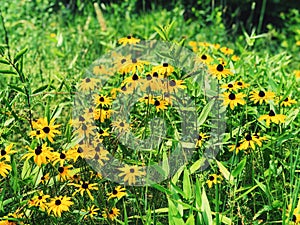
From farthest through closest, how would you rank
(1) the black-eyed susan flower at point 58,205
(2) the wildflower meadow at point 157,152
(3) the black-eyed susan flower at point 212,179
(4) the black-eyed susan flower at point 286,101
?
(4) the black-eyed susan flower at point 286,101 < (3) the black-eyed susan flower at point 212,179 < (2) the wildflower meadow at point 157,152 < (1) the black-eyed susan flower at point 58,205

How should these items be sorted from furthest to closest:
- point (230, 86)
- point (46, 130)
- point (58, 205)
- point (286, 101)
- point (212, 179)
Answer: point (286, 101) → point (230, 86) → point (212, 179) → point (46, 130) → point (58, 205)

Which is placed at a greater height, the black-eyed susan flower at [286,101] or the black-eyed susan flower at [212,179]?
the black-eyed susan flower at [286,101]

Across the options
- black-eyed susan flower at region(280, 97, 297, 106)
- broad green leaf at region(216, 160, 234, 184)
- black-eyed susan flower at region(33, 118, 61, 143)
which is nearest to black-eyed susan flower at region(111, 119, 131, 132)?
black-eyed susan flower at region(33, 118, 61, 143)

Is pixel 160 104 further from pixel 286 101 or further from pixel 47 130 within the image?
pixel 286 101

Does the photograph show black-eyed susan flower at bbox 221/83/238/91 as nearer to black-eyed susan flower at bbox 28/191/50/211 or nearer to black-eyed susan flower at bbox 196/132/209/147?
black-eyed susan flower at bbox 196/132/209/147

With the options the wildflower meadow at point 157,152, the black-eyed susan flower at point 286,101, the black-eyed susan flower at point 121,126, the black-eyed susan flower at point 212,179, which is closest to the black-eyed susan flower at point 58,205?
the wildflower meadow at point 157,152

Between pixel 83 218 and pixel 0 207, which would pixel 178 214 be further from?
pixel 0 207

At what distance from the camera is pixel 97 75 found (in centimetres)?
259

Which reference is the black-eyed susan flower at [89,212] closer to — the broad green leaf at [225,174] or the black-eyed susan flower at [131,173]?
the black-eyed susan flower at [131,173]

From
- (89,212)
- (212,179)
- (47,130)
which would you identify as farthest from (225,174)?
(47,130)

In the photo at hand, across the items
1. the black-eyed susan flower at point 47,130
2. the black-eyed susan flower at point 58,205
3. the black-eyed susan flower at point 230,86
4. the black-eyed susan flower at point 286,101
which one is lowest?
the black-eyed susan flower at point 58,205

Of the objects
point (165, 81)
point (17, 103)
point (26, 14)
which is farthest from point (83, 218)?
point (26, 14)

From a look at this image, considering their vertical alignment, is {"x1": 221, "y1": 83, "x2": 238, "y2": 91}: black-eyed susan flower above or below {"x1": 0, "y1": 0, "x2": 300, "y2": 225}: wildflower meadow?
above

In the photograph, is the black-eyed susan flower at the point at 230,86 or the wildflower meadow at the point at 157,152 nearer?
the wildflower meadow at the point at 157,152
